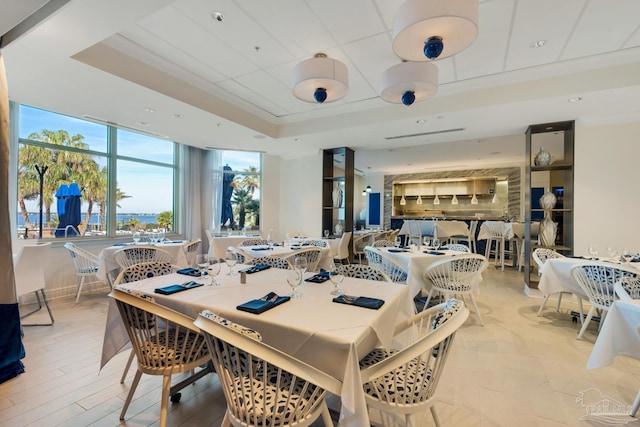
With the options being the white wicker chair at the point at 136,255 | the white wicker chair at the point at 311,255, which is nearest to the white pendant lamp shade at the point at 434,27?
the white wicker chair at the point at 311,255

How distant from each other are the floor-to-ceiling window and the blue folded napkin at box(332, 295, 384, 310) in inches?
210

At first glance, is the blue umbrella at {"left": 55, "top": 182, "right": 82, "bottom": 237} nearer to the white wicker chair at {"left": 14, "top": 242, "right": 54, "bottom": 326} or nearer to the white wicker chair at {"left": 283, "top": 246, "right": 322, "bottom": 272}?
the white wicker chair at {"left": 14, "top": 242, "right": 54, "bottom": 326}

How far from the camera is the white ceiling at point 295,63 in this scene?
8.37 feet

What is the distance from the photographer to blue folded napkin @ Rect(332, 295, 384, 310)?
1.68 m

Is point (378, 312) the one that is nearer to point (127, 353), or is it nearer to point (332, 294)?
point (332, 294)

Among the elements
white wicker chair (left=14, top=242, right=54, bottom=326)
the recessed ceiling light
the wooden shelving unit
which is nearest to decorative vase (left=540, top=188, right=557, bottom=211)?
the wooden shelving unit

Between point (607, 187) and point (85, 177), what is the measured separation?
8821 mm

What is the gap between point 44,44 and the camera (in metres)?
2.68

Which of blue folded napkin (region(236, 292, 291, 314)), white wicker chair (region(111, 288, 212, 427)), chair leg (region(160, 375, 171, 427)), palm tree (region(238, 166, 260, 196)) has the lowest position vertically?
chair leg (region(160, 375, 171, 427))

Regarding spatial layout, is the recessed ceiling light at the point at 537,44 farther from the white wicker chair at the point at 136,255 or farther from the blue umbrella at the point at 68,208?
the blue umbrella at the point at 68,208

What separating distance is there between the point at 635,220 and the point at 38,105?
8.99 m

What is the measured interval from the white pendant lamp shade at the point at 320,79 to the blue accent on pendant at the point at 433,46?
3.09 ft

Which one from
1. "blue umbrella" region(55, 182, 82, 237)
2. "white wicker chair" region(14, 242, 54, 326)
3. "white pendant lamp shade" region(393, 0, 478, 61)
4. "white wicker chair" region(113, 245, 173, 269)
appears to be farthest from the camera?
"blue umbrella" region(55, 182, 82, 237)

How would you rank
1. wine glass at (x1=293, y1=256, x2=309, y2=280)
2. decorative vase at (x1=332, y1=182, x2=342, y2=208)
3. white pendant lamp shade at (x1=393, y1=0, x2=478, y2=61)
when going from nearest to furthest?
1. white pendant lamp shade at (x1=393, y1=0, x2=478, y2=61)
2. wine glass at (x1=293, y1=256, x2=309, y2=280)
3. decorative vase at (x1=332, y1=182, x2=342, y2=208)
